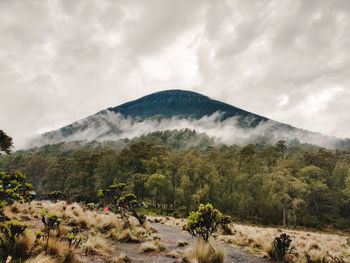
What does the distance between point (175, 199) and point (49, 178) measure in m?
46.0

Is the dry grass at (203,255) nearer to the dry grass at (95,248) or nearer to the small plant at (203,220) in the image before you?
the small plant at (203,220)

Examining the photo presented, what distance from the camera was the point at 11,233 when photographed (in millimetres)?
4980

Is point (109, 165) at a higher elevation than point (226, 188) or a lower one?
higher

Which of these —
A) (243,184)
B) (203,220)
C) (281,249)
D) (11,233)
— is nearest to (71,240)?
(11,233)

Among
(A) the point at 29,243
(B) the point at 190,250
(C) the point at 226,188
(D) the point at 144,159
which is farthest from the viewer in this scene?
(D) the point at 144,159

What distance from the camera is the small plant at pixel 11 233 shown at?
16.3 ft

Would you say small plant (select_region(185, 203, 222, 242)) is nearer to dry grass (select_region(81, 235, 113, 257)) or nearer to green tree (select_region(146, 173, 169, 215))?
dry grass (select_region(81, 235, 113, 257))

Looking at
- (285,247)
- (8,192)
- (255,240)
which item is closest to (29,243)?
(8,192)

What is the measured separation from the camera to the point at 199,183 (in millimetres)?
41438

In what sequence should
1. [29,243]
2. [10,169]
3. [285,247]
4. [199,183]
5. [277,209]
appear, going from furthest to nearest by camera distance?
[10,169], [199,183], [277,209], [285,247], [29,243]

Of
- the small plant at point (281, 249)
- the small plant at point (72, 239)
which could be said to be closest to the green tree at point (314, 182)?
the small plant at point (281, 249)

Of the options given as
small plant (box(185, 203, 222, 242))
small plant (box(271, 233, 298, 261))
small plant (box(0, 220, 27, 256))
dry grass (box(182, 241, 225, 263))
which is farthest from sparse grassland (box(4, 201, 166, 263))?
small plant (box(271, 233, 298, 261))

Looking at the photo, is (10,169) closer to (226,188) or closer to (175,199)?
(175,199)

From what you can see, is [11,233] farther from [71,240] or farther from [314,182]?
[314,182]
